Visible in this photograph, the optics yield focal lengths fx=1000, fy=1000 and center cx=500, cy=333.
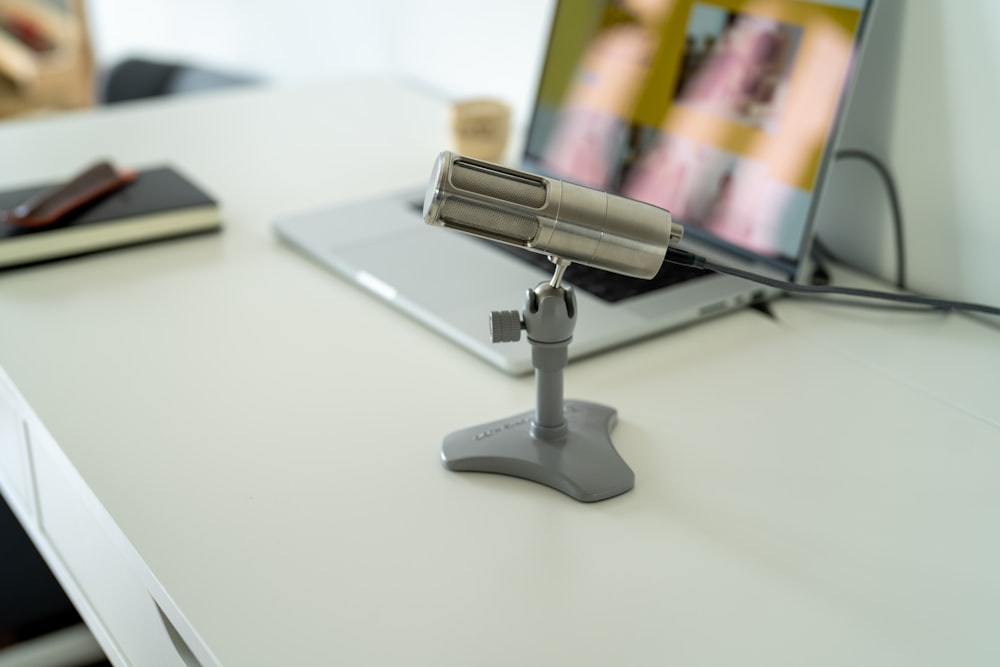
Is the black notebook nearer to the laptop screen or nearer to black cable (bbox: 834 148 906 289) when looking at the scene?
the laptop screen

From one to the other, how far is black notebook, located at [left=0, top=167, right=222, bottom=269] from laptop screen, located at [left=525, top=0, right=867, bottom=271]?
0.38 metres

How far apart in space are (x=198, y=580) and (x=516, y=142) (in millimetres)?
888

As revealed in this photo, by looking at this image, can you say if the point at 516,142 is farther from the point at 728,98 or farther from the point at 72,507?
the point at 72,507

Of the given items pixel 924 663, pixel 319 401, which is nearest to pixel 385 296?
pixel 319 401

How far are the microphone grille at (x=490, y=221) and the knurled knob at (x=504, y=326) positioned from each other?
53mm

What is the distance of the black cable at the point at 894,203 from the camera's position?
3.02ft

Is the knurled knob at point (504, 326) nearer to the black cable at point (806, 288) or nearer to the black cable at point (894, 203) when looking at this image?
the black cable at point (806, 288)

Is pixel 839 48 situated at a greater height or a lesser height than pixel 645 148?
greater

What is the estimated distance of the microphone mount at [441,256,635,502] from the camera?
24.8 inches

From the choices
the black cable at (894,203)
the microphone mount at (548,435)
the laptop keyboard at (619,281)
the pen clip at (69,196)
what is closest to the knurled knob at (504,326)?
the microphone mount at (548,435)

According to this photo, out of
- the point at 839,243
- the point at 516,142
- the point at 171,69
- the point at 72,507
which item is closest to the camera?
the point at 72,507

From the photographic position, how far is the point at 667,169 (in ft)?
3.21

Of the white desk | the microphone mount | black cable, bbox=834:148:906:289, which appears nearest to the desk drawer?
the white desk

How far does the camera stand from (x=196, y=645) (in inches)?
21.2
